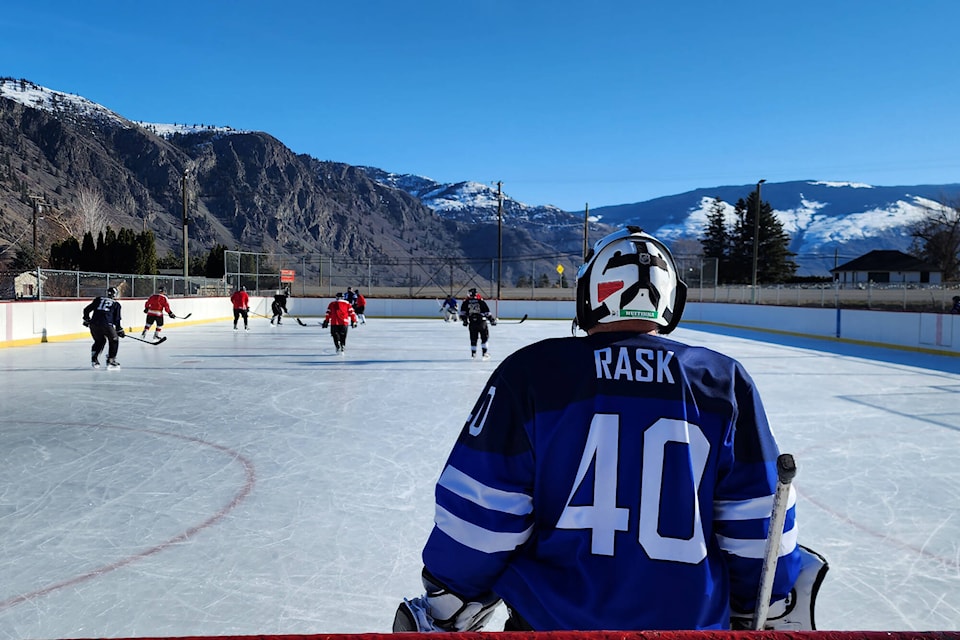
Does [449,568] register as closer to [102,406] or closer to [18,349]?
[102,406]

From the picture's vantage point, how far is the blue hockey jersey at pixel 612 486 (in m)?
1.32

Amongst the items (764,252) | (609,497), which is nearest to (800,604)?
(609,497)

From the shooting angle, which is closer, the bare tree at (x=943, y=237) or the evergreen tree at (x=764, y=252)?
the bare tree at (x=943, y=237)

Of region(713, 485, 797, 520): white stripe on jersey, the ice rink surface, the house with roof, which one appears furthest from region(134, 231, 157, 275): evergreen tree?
the house with roof

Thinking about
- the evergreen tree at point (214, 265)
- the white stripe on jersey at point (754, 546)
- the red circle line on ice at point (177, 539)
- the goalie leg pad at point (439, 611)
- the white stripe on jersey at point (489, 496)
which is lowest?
the red circle line on ice at point (177, 539)

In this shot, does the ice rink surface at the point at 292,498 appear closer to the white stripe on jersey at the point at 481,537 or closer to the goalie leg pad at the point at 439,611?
the white stripe on jersey at the point at 481,537

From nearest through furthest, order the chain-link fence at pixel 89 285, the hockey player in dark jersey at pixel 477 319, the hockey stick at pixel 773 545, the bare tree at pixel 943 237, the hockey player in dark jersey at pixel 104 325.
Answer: the hockey stick at pixel 773 545, the hockey player in dark jersey at pixel 104 325, the hockey player in dark jersey at pixel 477 319, the chain-link fence at pixel 89 285, the bare tree at pixel 943 237

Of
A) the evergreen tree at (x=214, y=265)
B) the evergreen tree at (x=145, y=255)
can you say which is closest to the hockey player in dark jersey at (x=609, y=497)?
the evergreen tree at (x=145, y=255)

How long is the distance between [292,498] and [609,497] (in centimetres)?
363

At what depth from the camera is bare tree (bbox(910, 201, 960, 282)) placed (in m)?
47.2

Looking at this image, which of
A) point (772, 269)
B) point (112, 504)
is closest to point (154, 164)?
point (772, 269)

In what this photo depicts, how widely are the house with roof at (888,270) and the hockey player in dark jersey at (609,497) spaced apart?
193 ft

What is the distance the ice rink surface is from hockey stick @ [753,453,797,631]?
50cm

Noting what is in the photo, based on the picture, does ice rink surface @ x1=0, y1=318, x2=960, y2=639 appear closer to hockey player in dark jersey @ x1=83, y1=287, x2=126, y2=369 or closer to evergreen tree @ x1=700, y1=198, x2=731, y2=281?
hockey player in dark jersey @ x1=83, y1=287, x2=126, y2=369
